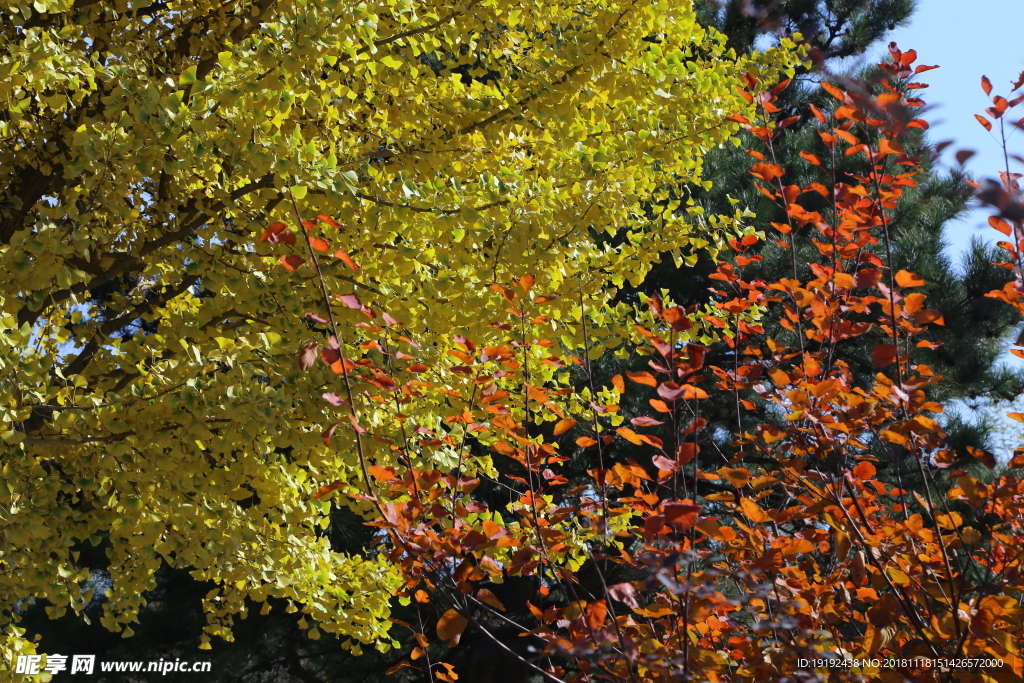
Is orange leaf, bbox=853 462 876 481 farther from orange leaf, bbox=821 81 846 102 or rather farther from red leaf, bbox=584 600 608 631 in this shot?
orange leaf, bbox=821 81 846 102

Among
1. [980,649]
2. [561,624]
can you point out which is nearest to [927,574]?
[980,649]

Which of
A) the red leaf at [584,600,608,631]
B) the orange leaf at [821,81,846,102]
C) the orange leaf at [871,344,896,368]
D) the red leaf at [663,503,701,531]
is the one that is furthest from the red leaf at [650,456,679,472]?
the orange leaf at [821,81,846,102]

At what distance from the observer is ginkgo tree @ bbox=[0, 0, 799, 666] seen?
7.42 feet

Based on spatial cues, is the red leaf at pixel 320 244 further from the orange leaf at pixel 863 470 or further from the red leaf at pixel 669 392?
the orange leaf at pixel 863 470

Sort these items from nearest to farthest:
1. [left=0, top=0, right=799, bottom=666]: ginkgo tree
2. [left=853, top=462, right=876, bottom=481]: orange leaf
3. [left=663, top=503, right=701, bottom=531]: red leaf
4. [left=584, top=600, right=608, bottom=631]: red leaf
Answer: [left=663, top=503, right=701, bottom=531]: red leaf, [left=584, top=600, right=608, bottom=631]: red leaf, [left=853, top=462, right=876, bottom=481]: orange leaf, [left=0, top=0, right=799, bottom=666]: ginkgo tree

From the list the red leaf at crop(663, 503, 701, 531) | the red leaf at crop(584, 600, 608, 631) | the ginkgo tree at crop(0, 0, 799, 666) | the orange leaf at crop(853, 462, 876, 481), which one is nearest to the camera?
the red leaf at crop(663, 503, 701, 531)

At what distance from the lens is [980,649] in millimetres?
1516

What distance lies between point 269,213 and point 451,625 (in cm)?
191

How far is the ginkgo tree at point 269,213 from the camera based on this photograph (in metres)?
2.26

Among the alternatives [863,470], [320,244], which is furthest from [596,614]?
[320,244]

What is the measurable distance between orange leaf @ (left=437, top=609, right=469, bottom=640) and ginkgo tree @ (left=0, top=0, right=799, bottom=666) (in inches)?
23.9

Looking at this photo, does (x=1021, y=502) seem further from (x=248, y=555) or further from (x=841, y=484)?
(x=248, y=555)

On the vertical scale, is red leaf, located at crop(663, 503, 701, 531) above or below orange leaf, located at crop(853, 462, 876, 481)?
below

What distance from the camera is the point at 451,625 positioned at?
1593 mm
